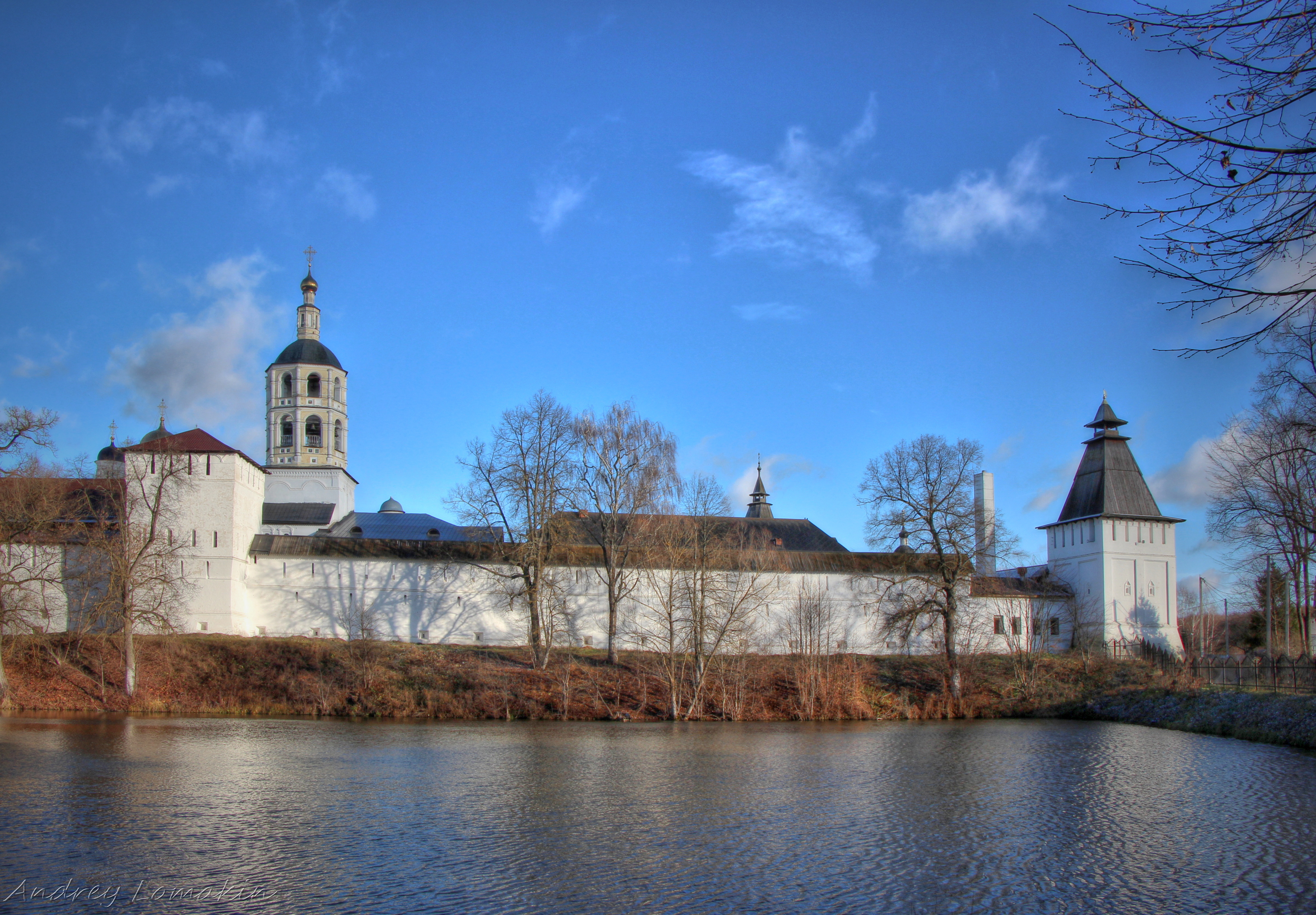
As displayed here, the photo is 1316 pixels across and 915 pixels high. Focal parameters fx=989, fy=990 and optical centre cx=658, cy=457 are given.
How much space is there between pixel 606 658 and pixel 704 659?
18.0ft

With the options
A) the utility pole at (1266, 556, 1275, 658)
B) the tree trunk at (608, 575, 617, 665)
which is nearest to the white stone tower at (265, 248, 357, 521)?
the tree trunk at (608, 575, 617, 665)

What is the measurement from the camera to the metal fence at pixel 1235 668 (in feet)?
95.7

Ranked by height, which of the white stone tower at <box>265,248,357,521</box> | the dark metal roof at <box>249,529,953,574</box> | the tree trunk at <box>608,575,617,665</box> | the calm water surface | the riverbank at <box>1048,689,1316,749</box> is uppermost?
the white stone tower at <box>265,248,357,521</box>

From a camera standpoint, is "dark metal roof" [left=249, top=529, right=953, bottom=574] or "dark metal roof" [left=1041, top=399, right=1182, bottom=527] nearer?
"dark metal roof" [left=249, top=529, right=953, bottom=574]

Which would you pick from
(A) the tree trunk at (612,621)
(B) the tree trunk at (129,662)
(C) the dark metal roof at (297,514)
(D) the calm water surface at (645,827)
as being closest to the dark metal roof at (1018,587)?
(A) the tree trunk at (612,621)

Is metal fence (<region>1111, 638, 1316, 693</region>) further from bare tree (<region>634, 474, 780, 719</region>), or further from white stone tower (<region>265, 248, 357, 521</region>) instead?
white stone tower (<region>265, 248, 357, 521</region>)

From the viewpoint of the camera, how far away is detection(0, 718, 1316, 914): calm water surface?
10.3 meters

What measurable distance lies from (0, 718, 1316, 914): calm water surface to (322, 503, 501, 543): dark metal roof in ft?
86.0

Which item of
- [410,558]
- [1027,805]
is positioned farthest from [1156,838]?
[410,558]

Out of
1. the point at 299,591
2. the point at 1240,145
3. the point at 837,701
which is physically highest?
the point at 1240,145

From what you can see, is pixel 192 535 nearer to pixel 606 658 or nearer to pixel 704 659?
pixel 606 658

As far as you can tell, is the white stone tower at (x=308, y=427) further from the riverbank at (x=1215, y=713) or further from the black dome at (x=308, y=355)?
the riverbank at (x=1215, y=713)

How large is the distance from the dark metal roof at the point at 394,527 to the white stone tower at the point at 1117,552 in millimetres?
29830

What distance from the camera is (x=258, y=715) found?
103ft
